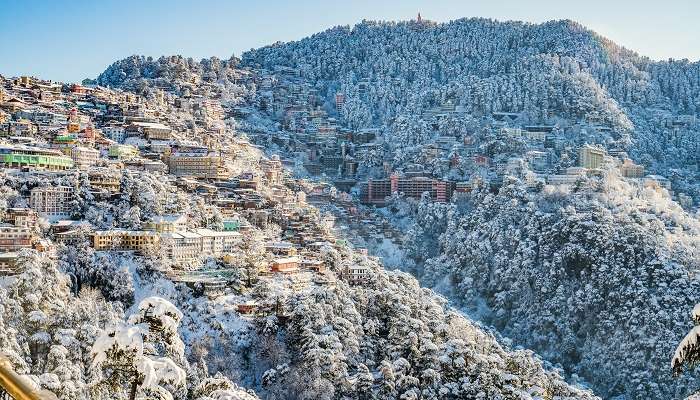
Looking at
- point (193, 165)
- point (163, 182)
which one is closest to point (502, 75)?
point (193, 165)

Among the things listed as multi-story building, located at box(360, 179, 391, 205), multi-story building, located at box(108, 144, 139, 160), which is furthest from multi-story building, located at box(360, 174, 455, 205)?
multi-story building, located at box(108, 144, 139, 160)

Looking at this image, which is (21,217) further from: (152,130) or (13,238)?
(152,130)

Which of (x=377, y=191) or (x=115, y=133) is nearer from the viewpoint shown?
(x=115, y=133)

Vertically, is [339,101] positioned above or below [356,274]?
above

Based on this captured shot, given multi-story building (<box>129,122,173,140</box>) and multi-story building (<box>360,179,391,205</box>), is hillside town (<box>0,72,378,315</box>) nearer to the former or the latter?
multi-story building (<box>129,122,173,140</box>)

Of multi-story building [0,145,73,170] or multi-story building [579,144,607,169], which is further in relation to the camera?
multi-story building [579,144,607,169]

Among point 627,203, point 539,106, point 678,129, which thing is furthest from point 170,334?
point 678,129

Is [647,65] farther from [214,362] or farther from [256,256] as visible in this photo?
[214,362]

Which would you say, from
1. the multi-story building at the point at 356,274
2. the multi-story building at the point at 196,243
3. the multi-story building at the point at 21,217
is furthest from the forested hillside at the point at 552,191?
the multi-story building at the point at 21,217
